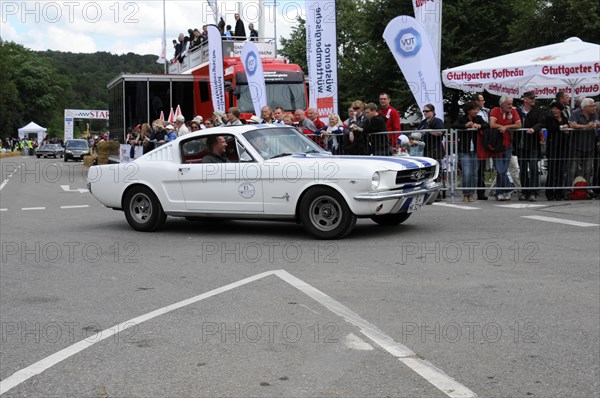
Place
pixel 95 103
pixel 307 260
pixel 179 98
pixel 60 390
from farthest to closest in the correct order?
1. pixel 95 103
2. pixel 179 98
3. pixel 307 260
4. pixel 60 390

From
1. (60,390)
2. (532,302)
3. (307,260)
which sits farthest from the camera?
(307,260)

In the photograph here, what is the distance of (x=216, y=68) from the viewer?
23812 mm

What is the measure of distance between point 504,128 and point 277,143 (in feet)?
17.5

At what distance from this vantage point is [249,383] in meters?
4.76

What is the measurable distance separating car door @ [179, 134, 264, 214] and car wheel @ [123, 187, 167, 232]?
615mm

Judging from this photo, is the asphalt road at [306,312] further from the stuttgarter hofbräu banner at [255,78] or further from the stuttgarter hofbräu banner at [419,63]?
the stuttgarter hofbräu banner at [255,78]

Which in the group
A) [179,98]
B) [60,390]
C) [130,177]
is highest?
[179,98]

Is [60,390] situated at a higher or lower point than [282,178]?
lower

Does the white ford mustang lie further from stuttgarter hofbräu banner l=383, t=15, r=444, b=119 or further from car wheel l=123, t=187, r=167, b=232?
stuttgarter hofbräu banner l=383, t=15, r=444, b=119

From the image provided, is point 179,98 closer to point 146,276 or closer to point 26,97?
point 146,276

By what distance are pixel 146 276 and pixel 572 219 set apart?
6.91 meters

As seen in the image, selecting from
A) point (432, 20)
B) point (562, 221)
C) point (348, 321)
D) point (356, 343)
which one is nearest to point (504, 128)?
point (562, 221)

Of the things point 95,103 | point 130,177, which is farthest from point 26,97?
point 130,177

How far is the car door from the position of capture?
1116 cm
